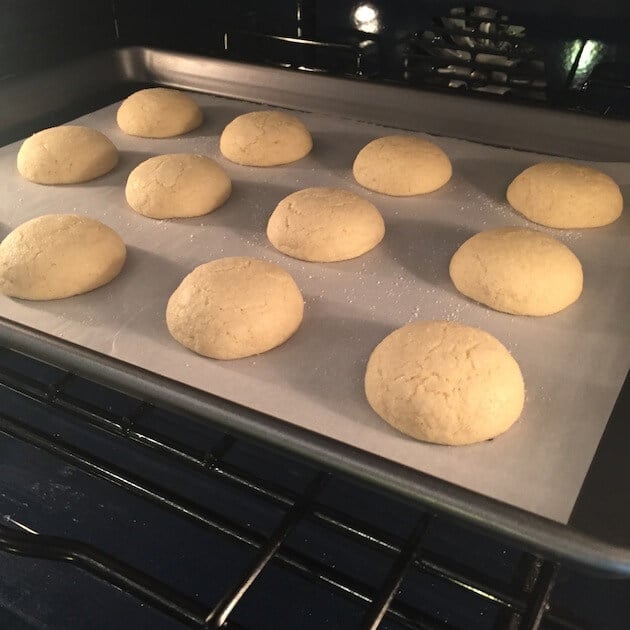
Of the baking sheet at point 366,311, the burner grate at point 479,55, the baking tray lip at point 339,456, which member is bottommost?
the baking sheet at point 366,311

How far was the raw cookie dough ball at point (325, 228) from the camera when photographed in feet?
4.10

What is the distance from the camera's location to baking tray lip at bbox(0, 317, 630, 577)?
2.26 feet

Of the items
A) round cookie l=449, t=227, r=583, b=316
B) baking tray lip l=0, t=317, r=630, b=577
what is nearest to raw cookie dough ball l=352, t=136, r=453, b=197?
round cookie l=449, t=227, r=583, b=316

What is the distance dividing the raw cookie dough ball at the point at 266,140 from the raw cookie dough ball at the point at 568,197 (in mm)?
507

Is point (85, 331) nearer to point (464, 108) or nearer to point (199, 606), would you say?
point (199, 606)

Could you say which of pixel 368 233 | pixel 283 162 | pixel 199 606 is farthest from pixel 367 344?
pixel 283 162

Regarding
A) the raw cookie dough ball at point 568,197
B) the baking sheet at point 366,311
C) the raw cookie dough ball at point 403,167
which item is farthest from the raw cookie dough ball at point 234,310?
the raw cookie dough ball at point 568,197

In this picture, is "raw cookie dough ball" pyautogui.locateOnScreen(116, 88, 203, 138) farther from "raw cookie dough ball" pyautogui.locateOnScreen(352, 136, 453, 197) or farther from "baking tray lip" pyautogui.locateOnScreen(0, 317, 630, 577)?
"baking tray lip" pyautogui.locateOnScreen(0, 317, 630, 577)

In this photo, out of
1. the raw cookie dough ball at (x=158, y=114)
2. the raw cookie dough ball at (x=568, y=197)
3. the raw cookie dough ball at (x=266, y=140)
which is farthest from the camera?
the raw cookie dough ball at (x=158, y=114)

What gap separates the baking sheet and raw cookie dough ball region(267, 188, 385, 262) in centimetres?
2

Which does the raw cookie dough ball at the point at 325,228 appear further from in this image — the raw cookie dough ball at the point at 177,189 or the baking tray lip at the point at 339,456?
the baking tray lip at the point at 339,456

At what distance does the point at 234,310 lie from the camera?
1062mm

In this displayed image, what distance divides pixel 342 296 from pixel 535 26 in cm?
69

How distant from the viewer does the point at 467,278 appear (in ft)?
3.77
